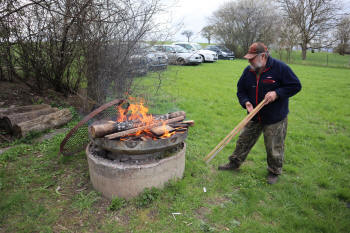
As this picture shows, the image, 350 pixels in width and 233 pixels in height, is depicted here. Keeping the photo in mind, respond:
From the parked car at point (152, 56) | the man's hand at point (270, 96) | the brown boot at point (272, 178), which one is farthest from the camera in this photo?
the parked car at point (152, 56)

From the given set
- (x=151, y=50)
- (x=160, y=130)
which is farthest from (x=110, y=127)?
(x=151, y=50)

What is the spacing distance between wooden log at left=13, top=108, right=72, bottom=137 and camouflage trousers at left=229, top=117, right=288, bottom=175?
3.95 meters

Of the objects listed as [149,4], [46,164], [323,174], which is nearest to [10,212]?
[46,164]

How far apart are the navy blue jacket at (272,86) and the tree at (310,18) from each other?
27.7 m

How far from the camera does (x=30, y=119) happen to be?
4.71m

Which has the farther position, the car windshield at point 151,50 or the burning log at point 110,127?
the car windshield at point 151,50

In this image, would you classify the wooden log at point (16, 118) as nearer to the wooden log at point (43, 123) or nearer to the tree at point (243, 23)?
the wooden log at point (43, 123)

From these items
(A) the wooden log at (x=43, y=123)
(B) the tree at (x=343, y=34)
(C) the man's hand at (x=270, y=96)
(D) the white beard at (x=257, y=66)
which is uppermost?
(B) the tree at (x=343, y=34)

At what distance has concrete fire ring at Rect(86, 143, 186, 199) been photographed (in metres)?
2.70

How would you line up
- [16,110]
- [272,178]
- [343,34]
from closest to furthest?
[272,178]
[16,110]
[343,34]

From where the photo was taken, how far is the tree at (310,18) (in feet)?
79.6

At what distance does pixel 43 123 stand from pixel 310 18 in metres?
29.8

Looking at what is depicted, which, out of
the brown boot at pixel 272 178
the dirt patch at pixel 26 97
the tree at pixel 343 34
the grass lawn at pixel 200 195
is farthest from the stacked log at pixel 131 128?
the tree at pixel 343 34

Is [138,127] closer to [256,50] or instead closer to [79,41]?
[256,50]
